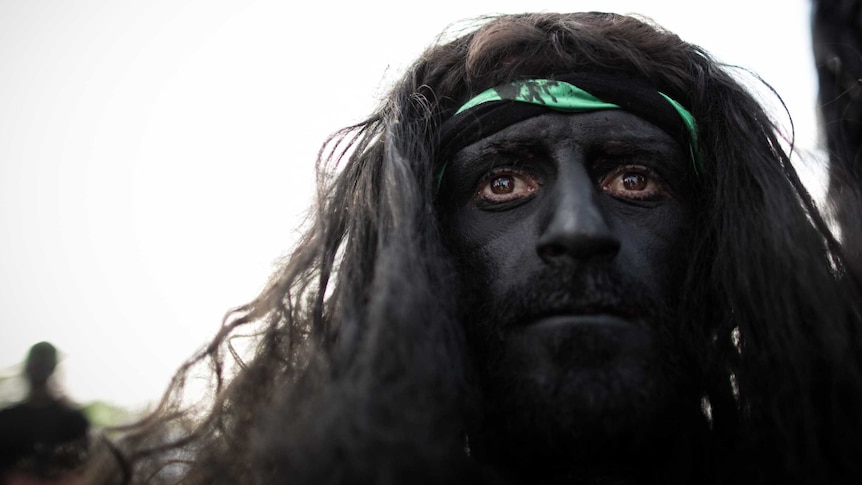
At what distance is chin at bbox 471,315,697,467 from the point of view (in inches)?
58.9

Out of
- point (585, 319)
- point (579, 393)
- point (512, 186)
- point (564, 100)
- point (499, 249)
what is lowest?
point (579, 393)

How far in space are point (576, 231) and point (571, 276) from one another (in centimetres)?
11

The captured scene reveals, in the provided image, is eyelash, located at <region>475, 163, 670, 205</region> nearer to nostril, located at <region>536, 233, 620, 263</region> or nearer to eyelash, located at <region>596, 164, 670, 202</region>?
eyelash, located at <region>596, 164, 670, 202</region>

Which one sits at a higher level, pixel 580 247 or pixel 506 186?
pixel 506 186

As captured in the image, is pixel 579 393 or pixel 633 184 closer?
pixel 579 393

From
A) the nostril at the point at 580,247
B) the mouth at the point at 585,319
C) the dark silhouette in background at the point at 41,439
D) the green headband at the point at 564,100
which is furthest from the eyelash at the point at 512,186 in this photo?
the dark silhouette in background at the point at 41,439

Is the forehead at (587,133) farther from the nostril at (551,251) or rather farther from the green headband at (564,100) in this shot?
the nostril at (551,251)

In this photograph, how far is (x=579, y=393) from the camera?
1.50 m

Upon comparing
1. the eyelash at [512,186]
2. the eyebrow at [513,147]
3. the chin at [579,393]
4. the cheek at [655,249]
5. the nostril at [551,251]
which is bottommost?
the chin at [579,393]

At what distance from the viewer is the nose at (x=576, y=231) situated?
159 centimetres

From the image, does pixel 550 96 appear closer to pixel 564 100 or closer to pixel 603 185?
pixel 564 100

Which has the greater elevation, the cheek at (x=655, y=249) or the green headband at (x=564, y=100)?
the green headband at (x=564, y=100)

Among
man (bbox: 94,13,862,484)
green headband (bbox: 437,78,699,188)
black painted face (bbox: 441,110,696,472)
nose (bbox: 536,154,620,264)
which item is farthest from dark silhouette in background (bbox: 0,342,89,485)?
nose (bbox: 536,154,620,264)

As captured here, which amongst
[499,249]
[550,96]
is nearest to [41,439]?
[499,249]
